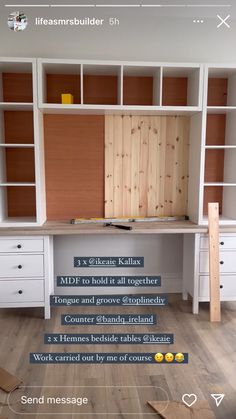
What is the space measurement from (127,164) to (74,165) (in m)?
0.53

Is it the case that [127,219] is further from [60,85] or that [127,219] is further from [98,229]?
[60,85]

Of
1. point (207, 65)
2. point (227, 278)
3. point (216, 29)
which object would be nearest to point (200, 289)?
point (227, 278)

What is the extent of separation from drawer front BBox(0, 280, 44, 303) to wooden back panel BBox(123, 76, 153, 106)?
6.26 ft

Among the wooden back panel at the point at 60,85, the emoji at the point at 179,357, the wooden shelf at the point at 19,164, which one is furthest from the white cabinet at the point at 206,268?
the wooden back panel at the point at 60,85

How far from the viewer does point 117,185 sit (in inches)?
128

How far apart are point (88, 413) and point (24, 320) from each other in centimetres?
124

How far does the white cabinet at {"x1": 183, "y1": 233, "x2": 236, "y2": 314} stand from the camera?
9.45ft

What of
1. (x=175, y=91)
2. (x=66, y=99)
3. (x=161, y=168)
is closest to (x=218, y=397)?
(x=161, y=168)

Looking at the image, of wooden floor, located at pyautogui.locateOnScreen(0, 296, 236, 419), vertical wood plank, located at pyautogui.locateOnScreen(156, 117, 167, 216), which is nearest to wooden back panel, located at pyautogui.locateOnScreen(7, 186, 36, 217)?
wooden floor, located at pyautogui.locateOnScreen(0, 296, 236, 419)

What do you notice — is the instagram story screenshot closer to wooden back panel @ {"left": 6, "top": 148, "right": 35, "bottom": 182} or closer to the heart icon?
wooden back panel @ {"left": 6, "top": 148, "right": 35, "bottom": 182}

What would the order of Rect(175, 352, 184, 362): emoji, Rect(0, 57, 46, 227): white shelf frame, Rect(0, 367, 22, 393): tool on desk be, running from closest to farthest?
Rect(0, 367, 22, 393): tool on desk
Rect(175, 352, 184, 362): emoji
Rect(0, 57, 46, 227): white shelf frame

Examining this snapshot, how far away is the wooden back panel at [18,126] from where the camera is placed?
3088 mm

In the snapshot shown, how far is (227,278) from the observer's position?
9.59 ft

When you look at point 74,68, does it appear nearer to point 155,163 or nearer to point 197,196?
point 155,163
